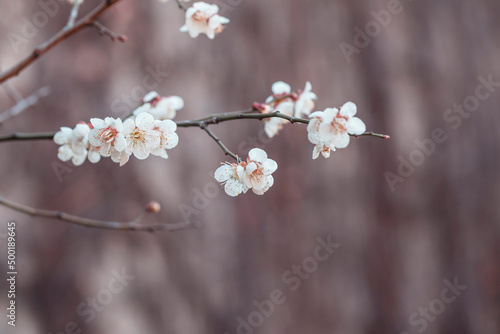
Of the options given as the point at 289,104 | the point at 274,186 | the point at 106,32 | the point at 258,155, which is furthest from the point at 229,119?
the point at 274,186

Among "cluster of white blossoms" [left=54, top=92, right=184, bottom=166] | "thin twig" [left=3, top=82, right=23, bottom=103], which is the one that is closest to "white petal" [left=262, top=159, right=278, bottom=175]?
"cluster of white blossoms" [left=54, top=92, right=184, bottom=166]

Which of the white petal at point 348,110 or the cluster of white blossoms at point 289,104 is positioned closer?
the white petal at point 348,110

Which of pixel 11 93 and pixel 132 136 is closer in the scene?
pixel 132 136

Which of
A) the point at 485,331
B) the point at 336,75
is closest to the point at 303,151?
the point at 336,75

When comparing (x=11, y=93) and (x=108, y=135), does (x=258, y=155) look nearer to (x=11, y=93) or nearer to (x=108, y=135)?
(x=108, y=135)

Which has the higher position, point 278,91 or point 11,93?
point 11,93

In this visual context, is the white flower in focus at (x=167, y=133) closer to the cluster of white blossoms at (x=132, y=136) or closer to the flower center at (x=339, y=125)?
the cluster of white blossoms at (x=132, y=136)

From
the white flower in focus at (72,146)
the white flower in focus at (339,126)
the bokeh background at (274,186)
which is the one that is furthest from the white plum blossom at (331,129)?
the bokeh background at (274,186)

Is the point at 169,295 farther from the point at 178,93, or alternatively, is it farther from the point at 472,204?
the point at 472,204
